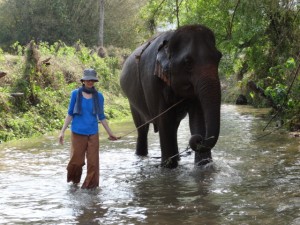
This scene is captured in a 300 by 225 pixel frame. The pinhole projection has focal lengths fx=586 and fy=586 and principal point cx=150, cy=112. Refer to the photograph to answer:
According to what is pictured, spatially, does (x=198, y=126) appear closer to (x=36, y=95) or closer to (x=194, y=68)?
(x=194, y=68)

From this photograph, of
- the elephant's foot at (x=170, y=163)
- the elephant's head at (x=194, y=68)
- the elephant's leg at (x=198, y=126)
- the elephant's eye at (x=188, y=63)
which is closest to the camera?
the elephant's head at (x=194, y=68)

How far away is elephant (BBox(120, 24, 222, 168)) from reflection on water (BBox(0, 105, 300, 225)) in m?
0.63

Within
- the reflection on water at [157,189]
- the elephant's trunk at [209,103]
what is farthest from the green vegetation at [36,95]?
the elephant's trunk at [209,103]

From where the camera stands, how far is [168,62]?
9.23m

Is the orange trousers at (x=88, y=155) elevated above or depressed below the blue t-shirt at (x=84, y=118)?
below

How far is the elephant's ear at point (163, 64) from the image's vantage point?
926cm

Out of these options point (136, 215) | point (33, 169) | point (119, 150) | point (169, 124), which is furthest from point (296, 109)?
point (136, 215)

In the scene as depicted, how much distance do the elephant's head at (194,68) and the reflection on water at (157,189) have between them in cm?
88

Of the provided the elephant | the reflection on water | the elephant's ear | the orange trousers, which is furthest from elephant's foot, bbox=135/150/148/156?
the orange trousers

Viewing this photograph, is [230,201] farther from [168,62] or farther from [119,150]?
[119,150]

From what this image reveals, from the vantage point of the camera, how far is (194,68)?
29.1 feet

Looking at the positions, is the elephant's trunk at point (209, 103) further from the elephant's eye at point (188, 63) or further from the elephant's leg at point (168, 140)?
the elephant's leg at point (168, 140)

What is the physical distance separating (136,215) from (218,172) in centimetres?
293

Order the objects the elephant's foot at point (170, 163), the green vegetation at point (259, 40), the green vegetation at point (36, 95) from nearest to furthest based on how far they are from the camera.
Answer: the elephant's foot at point (170, 163)
the green vegetation at point (259, 40)
the green vegetation at point (36, 95)
